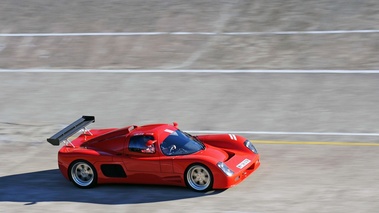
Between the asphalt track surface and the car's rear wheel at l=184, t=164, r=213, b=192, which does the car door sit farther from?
the car's rear wheel at l=184, t=164, r=213, b=192

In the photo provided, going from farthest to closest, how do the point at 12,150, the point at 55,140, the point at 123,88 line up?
1. the point at 123,88
2. the point at 12,150
3. the point at 55,140

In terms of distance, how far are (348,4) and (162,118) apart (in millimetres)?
8337

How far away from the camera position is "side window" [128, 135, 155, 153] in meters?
11.7

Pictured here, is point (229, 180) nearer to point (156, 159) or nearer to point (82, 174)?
point (156, 159)

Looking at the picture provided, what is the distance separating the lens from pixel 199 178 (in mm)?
11414

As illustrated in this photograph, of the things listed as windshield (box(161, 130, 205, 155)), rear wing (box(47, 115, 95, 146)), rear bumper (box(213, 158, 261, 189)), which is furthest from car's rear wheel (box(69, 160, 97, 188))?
rear bumper (box(213, 158, 261, 189))

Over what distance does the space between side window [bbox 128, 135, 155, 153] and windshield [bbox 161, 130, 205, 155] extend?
0.22m

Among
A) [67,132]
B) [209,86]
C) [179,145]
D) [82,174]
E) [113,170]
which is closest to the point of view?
[179,145]

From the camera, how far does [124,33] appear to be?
2109 cm

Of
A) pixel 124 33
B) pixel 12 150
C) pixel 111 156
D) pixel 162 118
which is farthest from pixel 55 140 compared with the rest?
pixel 124 33

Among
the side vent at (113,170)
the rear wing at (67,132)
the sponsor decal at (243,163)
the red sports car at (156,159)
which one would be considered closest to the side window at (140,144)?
the red sports car at (156,159)

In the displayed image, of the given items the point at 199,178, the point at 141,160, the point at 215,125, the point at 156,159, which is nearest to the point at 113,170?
the point at 141,160

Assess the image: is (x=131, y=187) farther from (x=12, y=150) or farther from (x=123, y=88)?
(x=123, y=88)

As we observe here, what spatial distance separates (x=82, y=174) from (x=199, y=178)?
216 cm
